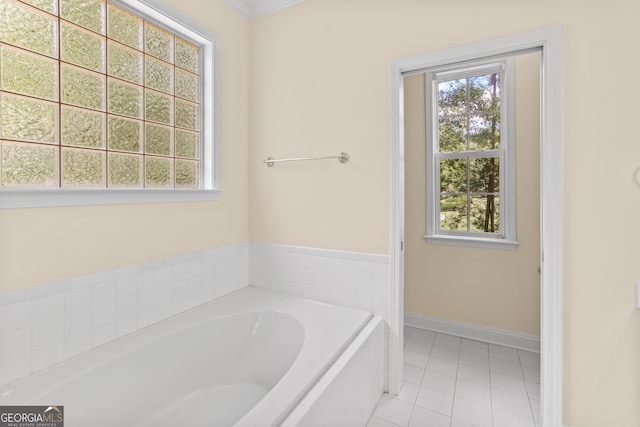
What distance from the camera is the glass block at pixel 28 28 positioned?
1273 mm

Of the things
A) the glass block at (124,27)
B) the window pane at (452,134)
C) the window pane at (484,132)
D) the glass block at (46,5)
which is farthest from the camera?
the window pane at (452,134)

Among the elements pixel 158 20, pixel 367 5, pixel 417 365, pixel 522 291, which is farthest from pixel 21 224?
pixel 522 291

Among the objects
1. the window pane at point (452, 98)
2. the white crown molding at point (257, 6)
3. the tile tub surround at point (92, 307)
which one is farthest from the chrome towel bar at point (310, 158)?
the window pane at point (452, 98)

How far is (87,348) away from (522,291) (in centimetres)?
291

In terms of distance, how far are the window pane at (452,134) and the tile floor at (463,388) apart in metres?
1.70

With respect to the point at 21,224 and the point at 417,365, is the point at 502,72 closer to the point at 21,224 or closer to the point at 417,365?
the point at 417,365

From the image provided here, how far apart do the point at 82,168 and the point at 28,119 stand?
0.90 feet

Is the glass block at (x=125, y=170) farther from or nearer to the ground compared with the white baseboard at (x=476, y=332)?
farther from the ground

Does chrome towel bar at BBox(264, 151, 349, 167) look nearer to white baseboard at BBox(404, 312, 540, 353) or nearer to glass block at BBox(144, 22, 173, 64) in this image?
glass block at BBox(144, 22, 173, 64)

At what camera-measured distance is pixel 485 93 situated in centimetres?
268

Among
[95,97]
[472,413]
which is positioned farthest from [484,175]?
[95,97]

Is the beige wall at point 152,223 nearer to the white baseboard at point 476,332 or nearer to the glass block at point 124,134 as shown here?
the glass block at point 124,134

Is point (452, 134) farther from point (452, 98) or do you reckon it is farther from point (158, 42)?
point (158, 42)

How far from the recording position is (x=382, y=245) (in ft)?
6.31
